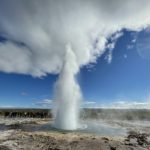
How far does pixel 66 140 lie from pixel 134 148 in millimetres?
6524

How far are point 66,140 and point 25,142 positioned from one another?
394 centimetres

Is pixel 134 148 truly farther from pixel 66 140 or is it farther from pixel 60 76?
pixel 60 76

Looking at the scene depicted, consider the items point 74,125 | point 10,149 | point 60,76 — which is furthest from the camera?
point 60,76

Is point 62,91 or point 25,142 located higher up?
point 62,91

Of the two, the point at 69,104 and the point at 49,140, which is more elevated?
the point at 69,104

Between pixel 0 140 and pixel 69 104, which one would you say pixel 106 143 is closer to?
pixel 0 140

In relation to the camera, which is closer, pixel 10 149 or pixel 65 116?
pixel 10 149

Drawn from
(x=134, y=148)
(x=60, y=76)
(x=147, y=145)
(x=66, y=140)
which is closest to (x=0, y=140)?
(x=66, y=140)

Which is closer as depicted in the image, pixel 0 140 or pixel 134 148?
pixel 134 148

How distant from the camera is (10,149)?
1936cm

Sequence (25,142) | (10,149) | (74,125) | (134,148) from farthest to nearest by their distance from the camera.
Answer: (74,125), (25,142), (134,148), (10,149)

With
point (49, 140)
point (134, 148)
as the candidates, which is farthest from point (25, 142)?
point (134, 148)

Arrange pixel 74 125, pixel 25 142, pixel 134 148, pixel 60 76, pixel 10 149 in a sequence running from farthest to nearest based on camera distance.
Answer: pixel 60 76 < pixel 74 125 < pixel 25 142 < pixel 134 148 < pixel 10 149

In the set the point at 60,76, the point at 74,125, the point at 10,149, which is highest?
the point at 60,76
